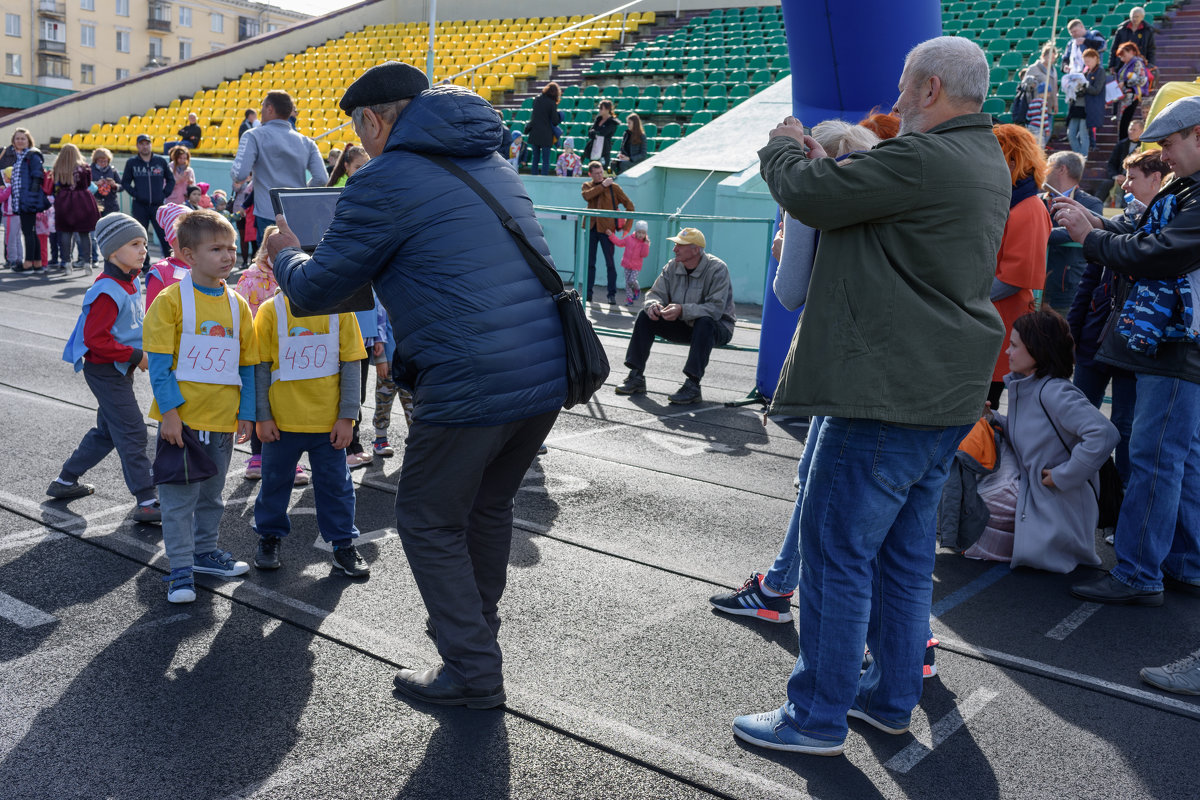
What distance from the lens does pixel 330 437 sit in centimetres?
433

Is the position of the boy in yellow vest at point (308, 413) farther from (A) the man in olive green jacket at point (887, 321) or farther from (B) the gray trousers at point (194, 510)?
(A) the man in olive green jacket at point (887, 321)

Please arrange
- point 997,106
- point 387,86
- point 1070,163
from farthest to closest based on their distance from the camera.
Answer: point 997,106 < point 1070,163 < point 387,86

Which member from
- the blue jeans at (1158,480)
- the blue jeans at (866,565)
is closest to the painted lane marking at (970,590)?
the blue jeans at (1158,480)

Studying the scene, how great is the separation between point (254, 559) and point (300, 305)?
6.02 ft

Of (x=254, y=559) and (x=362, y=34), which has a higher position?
(x=362, y=34)

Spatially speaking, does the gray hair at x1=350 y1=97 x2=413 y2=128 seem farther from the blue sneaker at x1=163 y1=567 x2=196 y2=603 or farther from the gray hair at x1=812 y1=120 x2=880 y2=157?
the blue sneaker at x1=163 y1=567 x2=196 y2=603

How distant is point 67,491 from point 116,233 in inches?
60.3

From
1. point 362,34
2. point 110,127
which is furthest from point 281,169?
point 362,34

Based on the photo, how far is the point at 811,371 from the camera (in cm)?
289

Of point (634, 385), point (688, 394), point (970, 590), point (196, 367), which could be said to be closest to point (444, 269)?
point (196, 367)

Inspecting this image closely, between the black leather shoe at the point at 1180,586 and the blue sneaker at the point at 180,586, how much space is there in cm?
432

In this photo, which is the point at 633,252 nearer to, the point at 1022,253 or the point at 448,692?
the point at 1022,253

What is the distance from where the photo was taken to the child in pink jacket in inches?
543

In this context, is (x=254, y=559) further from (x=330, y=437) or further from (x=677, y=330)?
(x=677, y=330)
